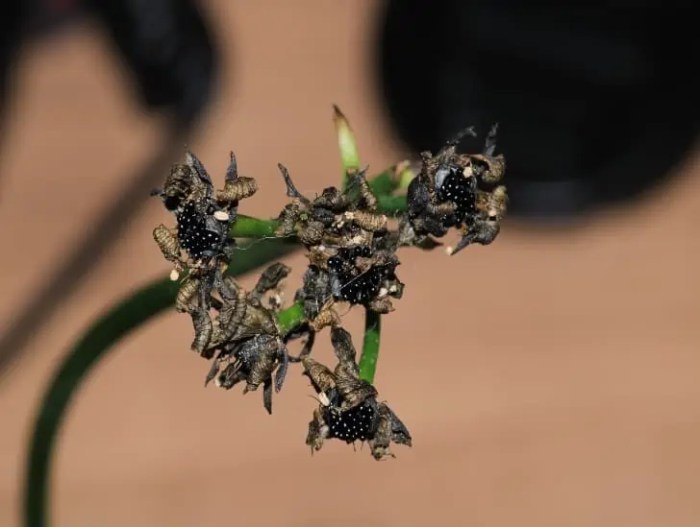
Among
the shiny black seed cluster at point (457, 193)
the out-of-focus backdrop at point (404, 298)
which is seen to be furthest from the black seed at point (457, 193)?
the out-of-focus backdrop at point (404, 298)

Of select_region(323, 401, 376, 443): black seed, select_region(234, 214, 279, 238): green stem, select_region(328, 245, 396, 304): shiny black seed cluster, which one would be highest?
select_region(234, 214, 279, 238): green stem

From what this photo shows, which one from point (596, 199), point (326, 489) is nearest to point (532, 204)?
point (596, 199)

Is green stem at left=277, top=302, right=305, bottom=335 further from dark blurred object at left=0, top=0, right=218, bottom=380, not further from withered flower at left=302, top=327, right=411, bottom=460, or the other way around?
dark blurred object at left=0, top=0, right=218, bottom=380

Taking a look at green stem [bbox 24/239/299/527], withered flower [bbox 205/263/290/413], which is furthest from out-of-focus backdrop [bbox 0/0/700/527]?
withered flower [bbox 205/263/290/413]

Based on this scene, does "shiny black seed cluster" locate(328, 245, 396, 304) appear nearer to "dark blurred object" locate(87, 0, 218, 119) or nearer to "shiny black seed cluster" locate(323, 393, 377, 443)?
"shiny black seed cluster" locate(323, 393, 377, 443)

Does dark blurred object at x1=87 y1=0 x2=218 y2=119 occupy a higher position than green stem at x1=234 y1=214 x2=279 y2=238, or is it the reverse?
dark blurred object at x1=87 y1=0 x2=218 y2=119

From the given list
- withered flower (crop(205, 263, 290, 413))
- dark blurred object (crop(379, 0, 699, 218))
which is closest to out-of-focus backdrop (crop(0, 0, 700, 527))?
dark blurred object (crop(379, 0, 699, 218))

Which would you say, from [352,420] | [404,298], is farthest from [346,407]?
[404,298]

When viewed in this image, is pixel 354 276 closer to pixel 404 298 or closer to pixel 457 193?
pixel 457 193

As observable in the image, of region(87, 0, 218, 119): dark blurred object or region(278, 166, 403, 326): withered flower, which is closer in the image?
region(278, 166, 403, 326): withered flower
